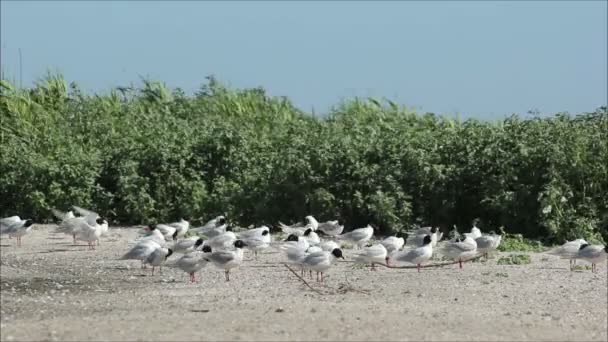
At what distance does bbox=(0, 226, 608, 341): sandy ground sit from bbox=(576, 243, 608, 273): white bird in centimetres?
27

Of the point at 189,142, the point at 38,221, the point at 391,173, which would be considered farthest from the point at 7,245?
the point at 391,173

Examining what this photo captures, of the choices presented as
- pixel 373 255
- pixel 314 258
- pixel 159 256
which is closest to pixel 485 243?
pixel 373 255

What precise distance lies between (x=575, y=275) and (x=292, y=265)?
3.57m

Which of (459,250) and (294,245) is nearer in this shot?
(294,245)

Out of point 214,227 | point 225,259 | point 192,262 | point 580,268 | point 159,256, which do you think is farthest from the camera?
point 214,227

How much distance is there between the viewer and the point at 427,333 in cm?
1166

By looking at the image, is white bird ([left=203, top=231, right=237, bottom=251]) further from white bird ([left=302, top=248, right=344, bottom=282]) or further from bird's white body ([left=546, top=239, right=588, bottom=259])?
bird's white body ([left=546, top=239, right=588, bottom=259])

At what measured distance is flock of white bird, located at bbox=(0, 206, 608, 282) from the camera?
619 inches

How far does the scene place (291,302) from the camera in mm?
13414

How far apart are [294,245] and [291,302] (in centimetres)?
321

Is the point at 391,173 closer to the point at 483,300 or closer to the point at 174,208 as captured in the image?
the point at 174,208

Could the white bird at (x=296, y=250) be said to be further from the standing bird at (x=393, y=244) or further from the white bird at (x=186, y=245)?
the white bird at (x=186, y=245)

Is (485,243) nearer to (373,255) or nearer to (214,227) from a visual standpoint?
(373,255)

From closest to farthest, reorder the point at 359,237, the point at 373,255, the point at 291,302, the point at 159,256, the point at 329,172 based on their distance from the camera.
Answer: the point at 291,302 → the point at 159,256 → the point at 373,255 → the point at 359,237 → the point at 329,172
